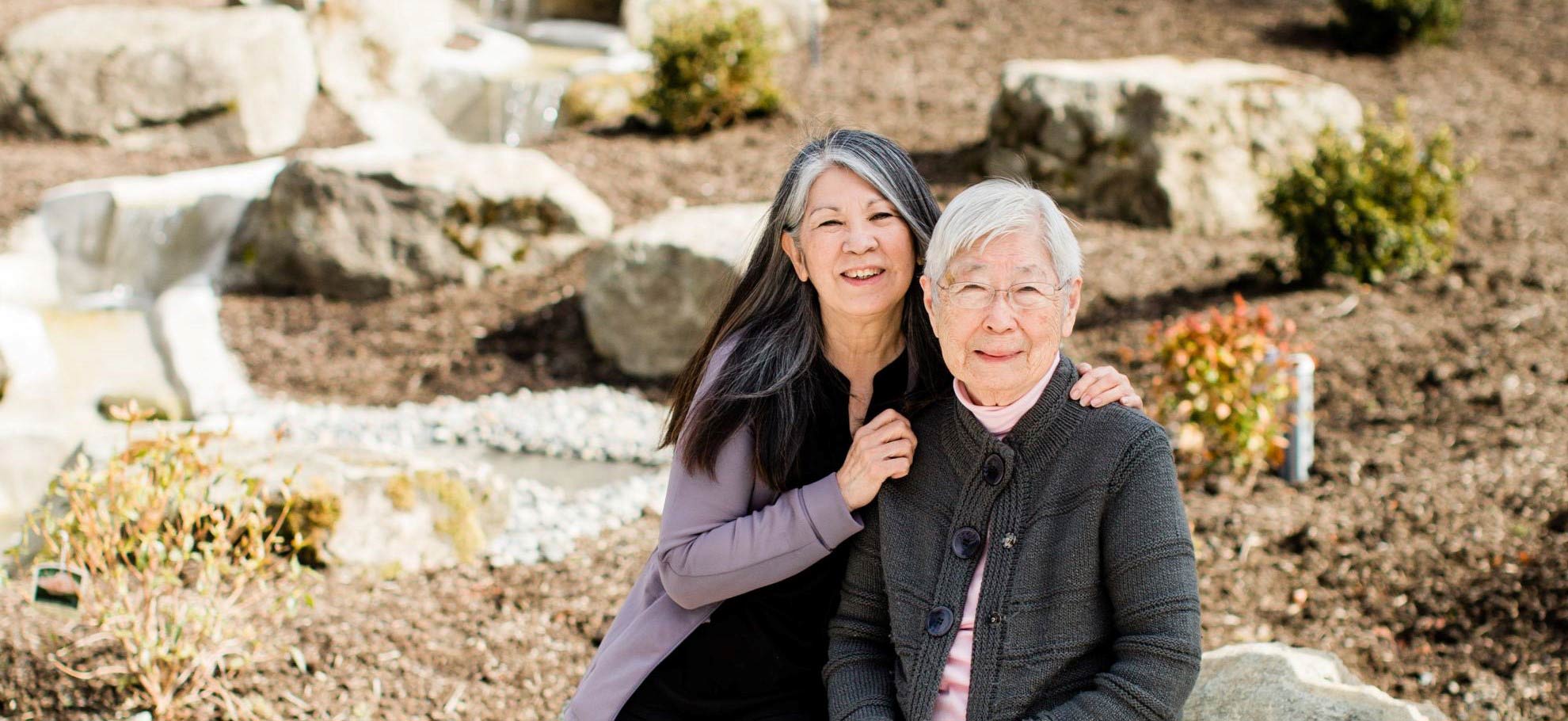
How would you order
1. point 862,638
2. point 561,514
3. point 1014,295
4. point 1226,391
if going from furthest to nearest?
point 561,514 → point 1226,391 → point 862,638 → point 1014,295

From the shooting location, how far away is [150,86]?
11.4m

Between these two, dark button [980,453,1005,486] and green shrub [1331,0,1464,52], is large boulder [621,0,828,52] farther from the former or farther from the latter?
dark button [980,453,1005,486]

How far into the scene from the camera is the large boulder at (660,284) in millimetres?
6898

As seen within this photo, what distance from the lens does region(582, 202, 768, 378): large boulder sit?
690cm

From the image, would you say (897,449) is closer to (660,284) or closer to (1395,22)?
(660,284)

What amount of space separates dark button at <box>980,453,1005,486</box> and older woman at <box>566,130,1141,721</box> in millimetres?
164

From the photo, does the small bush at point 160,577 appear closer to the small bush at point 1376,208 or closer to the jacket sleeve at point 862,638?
the jacket sleeve at point 862,638

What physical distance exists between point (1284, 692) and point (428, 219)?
6.70m

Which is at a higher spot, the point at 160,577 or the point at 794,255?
the point at 794,255

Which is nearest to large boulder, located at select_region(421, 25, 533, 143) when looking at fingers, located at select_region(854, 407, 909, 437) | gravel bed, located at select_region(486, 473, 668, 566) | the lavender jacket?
gravel bed, located at select_region(486, 473, 668, 566)

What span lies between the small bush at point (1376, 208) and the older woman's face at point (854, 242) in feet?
15.2

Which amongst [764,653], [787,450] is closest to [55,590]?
[764,653]

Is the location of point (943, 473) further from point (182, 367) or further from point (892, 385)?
point (182, 367)

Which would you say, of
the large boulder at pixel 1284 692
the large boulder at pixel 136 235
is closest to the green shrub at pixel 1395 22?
the large boulder at pixel 136 235
